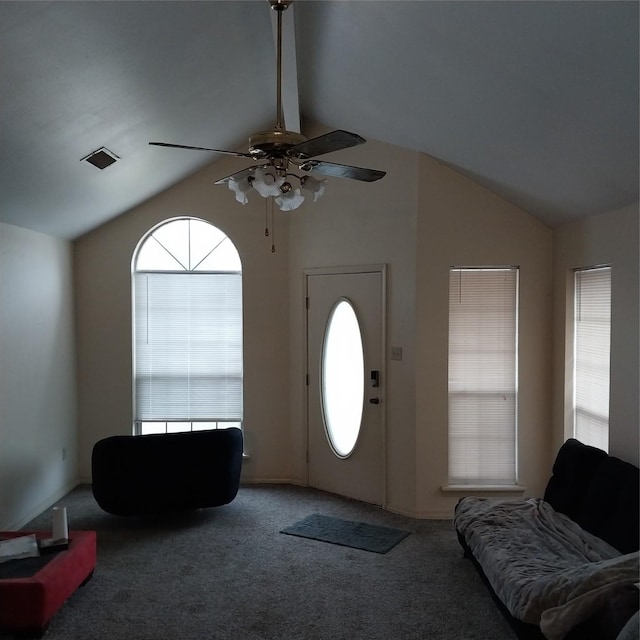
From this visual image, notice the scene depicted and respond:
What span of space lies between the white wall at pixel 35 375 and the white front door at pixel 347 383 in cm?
206

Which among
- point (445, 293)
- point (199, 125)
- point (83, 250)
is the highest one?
point (199, 125)

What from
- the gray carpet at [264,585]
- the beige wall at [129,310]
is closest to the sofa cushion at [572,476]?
the gray carpet at [264,585]

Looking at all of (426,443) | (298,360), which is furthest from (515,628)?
(298,360)

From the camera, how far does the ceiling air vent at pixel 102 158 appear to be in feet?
13.2

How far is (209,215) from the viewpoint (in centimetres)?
555

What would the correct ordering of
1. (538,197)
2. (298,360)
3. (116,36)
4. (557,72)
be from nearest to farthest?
1. (557,72)
2. (116,36)
3. (538,197)
4. (298,360)

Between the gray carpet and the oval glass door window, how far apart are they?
0.69 m

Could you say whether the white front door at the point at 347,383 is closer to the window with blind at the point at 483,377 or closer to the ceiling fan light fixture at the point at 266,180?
the window with blind at the point at 483,377

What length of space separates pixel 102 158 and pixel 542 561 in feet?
11.5

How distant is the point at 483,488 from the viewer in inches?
187

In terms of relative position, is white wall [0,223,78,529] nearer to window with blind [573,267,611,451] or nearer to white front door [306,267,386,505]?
white front door [306,267,386,505]

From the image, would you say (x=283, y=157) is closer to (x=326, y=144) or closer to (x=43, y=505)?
(x=326, y=144)

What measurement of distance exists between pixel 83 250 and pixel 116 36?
2973mm

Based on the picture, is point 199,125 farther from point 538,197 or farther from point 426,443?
point 426,443
